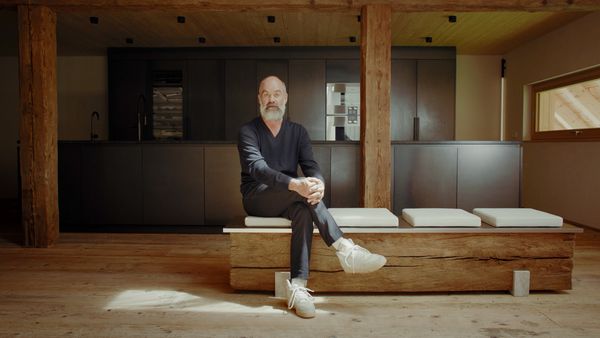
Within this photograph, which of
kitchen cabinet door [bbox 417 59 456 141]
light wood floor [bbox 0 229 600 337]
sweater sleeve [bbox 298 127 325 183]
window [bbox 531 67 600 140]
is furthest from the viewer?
kitchen cabinet door [bbox 417 59 456 141]

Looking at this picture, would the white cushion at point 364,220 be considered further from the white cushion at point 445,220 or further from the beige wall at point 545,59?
the beige wall at point 545,59

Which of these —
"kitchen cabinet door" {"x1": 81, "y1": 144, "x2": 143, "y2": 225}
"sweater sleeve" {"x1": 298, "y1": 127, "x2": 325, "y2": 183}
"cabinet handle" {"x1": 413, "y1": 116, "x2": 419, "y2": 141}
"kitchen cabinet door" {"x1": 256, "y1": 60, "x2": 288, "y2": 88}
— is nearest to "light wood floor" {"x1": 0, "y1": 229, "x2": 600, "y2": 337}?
"sweater sleeve" {"x1": 298, "y1": 127, "x2": 325, "y2": 183}

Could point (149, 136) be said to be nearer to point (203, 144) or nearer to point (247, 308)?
point (203, 144)

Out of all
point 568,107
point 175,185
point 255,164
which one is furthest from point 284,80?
point 255,164

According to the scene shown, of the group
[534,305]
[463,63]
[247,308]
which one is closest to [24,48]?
[247,308]

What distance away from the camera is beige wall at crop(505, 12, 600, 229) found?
198 inches

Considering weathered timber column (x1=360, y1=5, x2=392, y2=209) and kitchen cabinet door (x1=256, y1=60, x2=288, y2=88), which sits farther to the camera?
kitchen cabinet door (x1=256, y1=60, x2=288, y2=88)

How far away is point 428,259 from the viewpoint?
249cm

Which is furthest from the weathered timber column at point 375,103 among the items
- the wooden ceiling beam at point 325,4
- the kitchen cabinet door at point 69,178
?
the kitchen cabinet door at point 69,178

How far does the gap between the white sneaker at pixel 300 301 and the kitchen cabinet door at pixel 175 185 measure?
8.20 ft

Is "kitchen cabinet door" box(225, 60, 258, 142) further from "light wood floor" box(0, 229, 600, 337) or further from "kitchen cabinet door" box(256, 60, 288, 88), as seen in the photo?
"light wood floor" box(0, 229, 600, 337)

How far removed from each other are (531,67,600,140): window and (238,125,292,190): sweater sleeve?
14.1 ft

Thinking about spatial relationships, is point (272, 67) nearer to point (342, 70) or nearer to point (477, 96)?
point (342, 70)

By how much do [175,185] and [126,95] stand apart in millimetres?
3353
